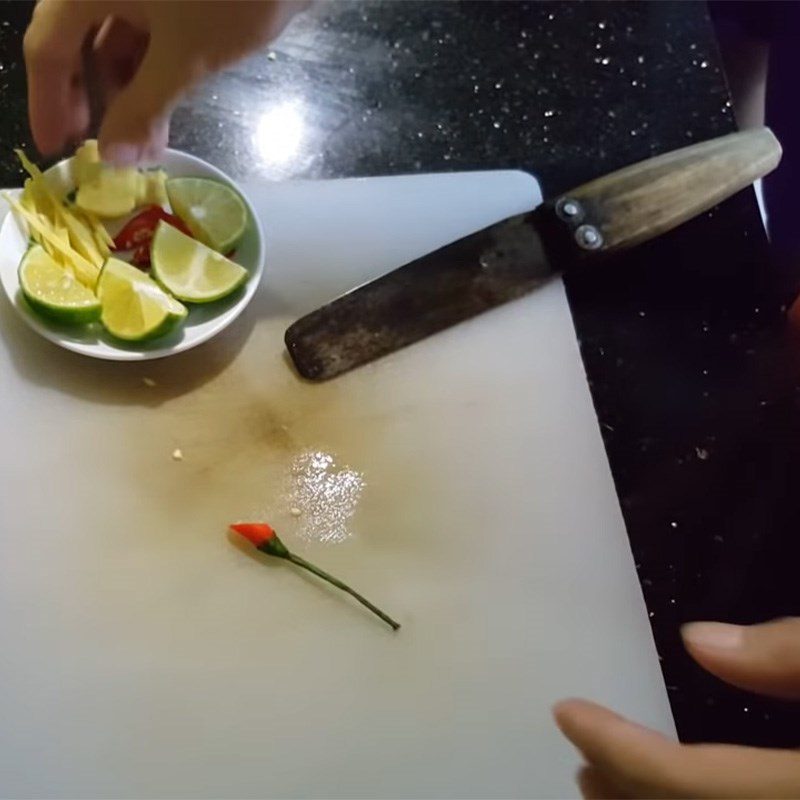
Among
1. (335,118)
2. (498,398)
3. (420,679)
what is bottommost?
(420,679)

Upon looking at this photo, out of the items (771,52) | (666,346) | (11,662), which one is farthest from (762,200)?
(11,662)

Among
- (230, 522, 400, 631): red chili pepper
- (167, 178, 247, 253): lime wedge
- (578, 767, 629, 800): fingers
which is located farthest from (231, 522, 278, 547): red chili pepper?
(578, 767, 629, 800): fingers

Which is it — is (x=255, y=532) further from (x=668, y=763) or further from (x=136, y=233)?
(x=668, y=763)

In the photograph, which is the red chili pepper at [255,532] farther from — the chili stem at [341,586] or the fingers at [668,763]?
the fingers at [668,763]

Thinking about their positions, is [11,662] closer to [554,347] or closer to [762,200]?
[554,347]

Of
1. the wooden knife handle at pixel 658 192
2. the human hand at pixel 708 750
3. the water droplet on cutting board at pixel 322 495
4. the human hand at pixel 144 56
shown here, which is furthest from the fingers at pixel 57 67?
the human hand at pixel 708 750

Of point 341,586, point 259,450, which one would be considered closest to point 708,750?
point 341,586
